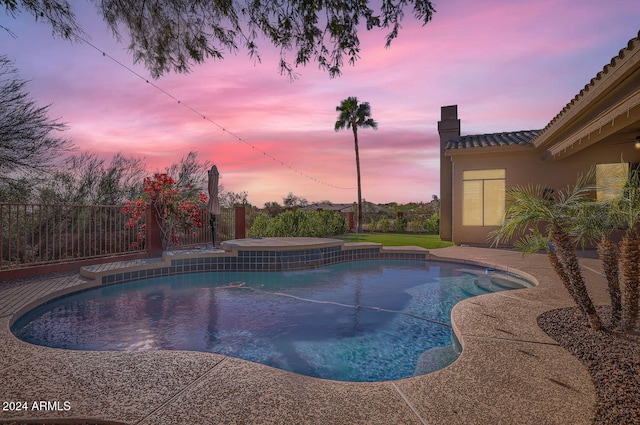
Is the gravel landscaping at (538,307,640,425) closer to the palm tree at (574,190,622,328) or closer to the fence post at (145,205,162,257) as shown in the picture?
the palm tree at (574,190,622,328)

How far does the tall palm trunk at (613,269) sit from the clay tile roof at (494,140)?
30.2 ft

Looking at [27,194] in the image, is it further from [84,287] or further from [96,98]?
[84,287]

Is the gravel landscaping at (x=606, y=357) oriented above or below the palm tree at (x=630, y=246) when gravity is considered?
below

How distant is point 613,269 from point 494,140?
35.4 ft

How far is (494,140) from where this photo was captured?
12.9 metres

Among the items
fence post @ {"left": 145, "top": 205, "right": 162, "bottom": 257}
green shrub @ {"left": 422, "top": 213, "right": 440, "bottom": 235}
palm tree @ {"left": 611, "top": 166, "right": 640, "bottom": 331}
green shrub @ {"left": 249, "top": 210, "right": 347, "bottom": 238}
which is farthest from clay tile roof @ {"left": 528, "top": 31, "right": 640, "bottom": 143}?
green shrub @ {"left": 422, "top": 213, "right": 440, "bottom": 235}

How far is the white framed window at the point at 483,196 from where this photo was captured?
11991 mm

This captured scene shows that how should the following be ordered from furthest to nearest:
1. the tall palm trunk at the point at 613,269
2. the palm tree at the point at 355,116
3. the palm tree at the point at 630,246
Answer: the palm tree at the point at 355,116
the tall palm trunk at the point at 613,269
the palm tree at the point at 630,246

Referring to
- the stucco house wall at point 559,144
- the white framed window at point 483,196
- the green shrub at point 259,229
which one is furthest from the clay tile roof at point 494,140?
the green shrub at point 259,229

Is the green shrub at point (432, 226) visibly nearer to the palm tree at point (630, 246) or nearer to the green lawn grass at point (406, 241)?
the green lawn grass at point (406, 241)

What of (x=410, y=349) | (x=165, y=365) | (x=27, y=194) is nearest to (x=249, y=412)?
(x=165, y=365)

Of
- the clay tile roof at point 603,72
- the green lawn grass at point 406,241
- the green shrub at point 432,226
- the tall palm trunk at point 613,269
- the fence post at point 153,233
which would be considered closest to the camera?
the tall palm trunk at point 613,269

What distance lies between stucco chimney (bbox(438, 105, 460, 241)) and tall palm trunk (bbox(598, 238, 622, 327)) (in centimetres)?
1064

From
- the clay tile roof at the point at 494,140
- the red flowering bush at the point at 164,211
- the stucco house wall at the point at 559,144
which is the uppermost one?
the clay tile roof at the point at 494,140
